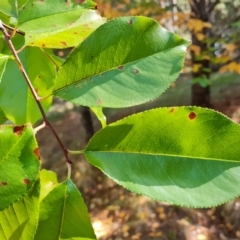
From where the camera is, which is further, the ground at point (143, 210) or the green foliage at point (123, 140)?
the ground at point (143, 210)

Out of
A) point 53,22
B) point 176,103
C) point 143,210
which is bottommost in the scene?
point 143,210

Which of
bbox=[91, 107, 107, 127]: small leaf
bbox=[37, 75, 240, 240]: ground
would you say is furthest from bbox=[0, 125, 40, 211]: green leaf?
bbox=[37, 75, 240, 240]: ground

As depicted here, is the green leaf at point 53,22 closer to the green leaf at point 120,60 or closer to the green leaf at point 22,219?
the green leaf at point 120,60

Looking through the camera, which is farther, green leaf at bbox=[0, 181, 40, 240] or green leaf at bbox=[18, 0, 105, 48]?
green leaf at bbox=[18, 0, 105, 48]

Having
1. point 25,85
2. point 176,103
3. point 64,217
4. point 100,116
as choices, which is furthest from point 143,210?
point 64,217

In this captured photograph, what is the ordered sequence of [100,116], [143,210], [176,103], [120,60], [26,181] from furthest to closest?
1. [176,103]
2. [143,210]
3. [100,116]
4. [120,60]
5. [26,181]

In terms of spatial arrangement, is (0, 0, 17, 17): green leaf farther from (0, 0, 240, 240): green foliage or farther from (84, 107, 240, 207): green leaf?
(84, 107, 240, 207): green leaf

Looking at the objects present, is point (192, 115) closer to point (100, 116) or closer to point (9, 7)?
point (100, 116)

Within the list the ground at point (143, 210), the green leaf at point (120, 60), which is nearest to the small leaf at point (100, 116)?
the green leaf at point (120, 60)
